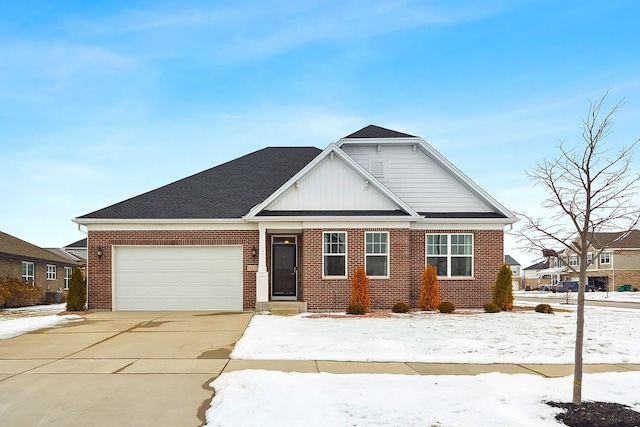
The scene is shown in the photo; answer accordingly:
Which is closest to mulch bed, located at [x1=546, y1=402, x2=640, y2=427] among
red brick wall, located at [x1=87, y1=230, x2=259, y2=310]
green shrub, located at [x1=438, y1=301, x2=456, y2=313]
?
green shrub, located at [x1=438, y1=301, x2=456, y2=313]

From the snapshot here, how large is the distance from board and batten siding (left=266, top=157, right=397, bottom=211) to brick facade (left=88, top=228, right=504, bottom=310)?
91 cm

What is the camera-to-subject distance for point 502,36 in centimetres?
1561

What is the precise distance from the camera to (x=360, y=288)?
16.5 m

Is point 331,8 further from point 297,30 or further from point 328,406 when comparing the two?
point 328,406

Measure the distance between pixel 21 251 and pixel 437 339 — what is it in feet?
82.0

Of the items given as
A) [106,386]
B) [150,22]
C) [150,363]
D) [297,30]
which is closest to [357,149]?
[297,30]

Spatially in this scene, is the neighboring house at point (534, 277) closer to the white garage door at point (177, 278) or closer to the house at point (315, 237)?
the house at point (315, 237)

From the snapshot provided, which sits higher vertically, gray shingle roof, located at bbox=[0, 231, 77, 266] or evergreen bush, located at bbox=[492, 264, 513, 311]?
gray shingle roof, located at bbox=[0, 231, 77, 266]

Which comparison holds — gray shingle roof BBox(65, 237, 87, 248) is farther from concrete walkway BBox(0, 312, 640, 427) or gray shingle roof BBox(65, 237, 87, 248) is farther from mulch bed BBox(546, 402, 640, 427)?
mulch bed BBox(546, 402, 640, 427)

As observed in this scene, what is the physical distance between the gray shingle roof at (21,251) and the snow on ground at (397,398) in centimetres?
2300

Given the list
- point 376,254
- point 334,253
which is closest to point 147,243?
point 334,253

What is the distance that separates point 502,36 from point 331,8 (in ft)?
18.0

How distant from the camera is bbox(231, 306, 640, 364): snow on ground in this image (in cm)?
956

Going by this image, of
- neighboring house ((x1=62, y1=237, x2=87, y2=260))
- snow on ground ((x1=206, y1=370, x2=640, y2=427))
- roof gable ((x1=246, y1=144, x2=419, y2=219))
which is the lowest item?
snow on ground ((x1=206, y1=370, x2=640, y2=427))
